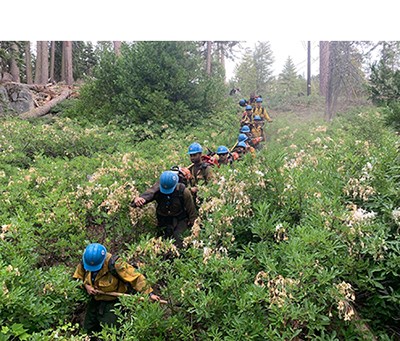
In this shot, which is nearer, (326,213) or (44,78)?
(326,213)

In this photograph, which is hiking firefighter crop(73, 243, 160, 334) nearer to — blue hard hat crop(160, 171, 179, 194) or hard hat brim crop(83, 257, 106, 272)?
hard hat brim crop(83, 257, 106, 272)

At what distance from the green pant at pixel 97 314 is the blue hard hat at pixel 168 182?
6.23ft

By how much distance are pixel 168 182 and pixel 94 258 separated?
68.6 inches

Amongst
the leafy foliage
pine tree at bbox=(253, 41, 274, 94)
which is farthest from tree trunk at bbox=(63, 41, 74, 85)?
pine tree at bbox=(253, 41, 274, 94)

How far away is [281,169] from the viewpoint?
16.5 ft

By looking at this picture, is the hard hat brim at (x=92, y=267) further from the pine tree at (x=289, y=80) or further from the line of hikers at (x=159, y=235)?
the pine tree at (x=289, y=80)

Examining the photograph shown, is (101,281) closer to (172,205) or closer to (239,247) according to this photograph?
(172,205)

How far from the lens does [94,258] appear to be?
14.5 feet

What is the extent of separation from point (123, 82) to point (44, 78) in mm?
12130

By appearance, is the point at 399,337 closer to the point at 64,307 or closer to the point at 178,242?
the point at 178,242

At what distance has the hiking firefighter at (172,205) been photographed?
5.67 m

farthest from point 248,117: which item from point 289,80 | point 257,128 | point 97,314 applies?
point 289,80

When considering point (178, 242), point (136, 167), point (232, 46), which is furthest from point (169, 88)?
point (232, 46)

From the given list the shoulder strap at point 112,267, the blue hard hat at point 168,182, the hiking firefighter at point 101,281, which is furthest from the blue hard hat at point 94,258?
the blue hard hat at point 168,182
